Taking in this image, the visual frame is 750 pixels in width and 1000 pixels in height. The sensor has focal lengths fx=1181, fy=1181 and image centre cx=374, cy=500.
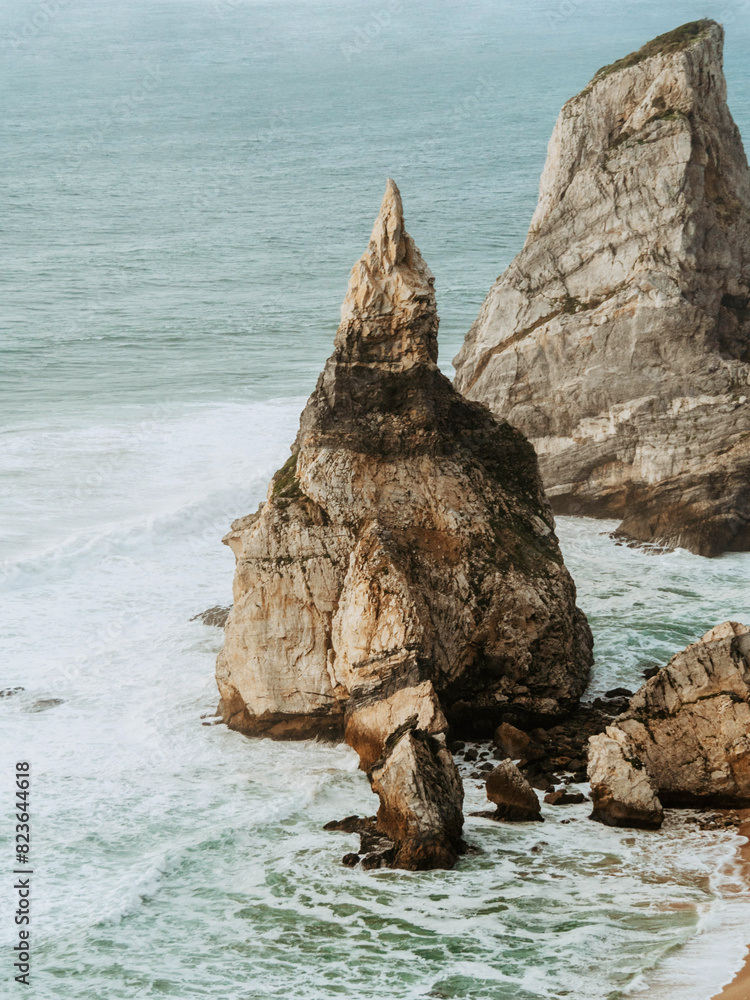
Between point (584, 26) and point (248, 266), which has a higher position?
point (584, 26)

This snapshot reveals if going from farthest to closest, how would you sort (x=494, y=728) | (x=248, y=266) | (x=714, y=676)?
(x=248, y=266) → (x=494, y=728) → (x=714, y=676)

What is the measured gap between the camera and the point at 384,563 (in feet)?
57.9

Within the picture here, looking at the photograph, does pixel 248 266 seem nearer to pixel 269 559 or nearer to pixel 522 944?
pixel 269 559

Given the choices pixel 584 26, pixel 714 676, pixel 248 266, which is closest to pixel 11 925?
pixel 714 676

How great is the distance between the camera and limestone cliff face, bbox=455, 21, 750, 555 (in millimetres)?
26391

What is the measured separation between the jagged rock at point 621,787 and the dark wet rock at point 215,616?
962cm

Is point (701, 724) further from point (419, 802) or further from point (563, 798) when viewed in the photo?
point (419, 802)

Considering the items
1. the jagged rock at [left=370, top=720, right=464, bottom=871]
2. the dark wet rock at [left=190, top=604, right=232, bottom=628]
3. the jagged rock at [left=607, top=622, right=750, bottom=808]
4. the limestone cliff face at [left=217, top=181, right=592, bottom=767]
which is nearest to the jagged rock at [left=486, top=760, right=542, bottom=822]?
the jagged rock at [left=370, top=720, right=464, bottom=871]

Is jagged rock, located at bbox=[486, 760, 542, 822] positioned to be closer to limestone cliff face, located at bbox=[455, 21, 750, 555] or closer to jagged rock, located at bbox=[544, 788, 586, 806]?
jagged rock, located at bbox=[544, 788, 586, 806]

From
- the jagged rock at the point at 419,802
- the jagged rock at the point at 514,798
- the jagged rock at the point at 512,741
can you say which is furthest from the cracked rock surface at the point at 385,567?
the jagged rock at the point at 514,798

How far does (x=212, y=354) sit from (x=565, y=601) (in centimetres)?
3231

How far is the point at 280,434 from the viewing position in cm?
3781

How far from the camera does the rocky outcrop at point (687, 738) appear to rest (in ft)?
50.4

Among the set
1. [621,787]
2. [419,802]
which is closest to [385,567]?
[419,802]
